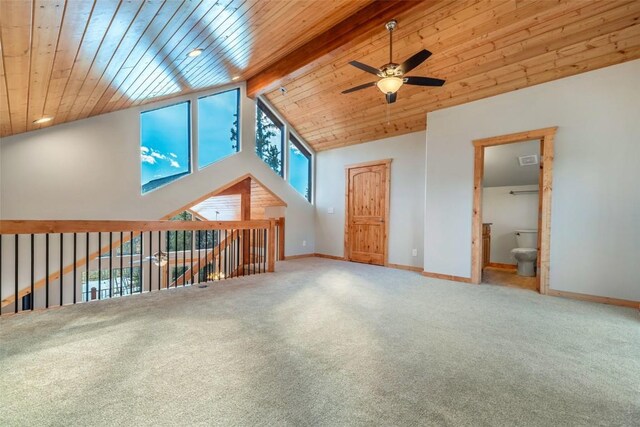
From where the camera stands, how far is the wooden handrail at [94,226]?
272cm

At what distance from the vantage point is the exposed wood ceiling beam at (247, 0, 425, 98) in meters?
3.29

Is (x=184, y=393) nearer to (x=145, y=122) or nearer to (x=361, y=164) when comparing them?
(x=145, y=122)

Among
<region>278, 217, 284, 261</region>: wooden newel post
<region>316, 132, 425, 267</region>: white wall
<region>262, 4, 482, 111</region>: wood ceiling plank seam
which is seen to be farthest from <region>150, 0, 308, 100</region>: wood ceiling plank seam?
<region>278, 217, 284, 261</region>: wooden newel post

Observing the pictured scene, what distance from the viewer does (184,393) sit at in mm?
1577

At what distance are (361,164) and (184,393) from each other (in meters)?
5.62

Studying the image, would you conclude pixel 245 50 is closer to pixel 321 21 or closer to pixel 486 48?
pixel 321 21

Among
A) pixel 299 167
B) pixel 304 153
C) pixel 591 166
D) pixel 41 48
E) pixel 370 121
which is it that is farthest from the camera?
pixel 304 153

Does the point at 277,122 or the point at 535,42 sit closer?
the point at 535,42

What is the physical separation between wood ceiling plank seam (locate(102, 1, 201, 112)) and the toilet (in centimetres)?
596

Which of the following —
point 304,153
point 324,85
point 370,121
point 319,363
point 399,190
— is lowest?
point 319,363

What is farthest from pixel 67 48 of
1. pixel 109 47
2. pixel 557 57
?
pixel 557 57

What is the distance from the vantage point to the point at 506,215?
A: 6.11 metres

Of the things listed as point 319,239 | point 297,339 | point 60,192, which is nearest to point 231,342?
point 297,339

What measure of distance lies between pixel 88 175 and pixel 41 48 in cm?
279
